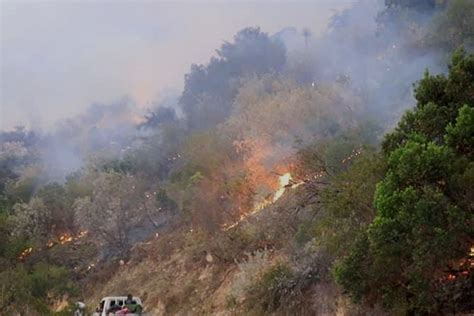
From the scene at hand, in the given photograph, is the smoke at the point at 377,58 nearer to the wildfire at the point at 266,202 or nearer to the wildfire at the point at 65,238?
the wildfire at the point at 266,202

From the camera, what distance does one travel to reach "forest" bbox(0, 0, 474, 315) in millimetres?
13695

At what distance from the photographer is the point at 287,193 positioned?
111ft

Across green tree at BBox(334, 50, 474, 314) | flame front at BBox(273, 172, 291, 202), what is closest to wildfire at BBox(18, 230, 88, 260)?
flame front at BBox(273, 172, 291, 202)

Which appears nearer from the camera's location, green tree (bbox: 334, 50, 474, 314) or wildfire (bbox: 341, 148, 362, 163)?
green tree (bbox: 334, 50, 474, 314)

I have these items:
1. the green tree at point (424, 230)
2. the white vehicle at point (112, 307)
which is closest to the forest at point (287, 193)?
the green tree at point (424, 230)

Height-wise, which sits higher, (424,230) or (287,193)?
(287,193)

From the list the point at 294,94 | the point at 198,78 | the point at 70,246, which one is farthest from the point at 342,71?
the point at 70,246

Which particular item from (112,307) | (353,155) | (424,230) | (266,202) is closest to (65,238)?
(266,202)

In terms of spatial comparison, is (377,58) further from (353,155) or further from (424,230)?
(424,230)

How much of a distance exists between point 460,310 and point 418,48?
3415 cm

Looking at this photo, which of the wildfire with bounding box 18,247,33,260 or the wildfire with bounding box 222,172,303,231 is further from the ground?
the wildfire with bounding box 18,247,33,260

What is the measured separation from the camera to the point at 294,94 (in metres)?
47.8

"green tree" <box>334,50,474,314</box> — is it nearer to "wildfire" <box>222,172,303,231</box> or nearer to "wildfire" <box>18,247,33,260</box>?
"wildfire" <box>222,172,303,231</box>

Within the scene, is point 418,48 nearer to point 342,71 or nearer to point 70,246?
point 342,71
